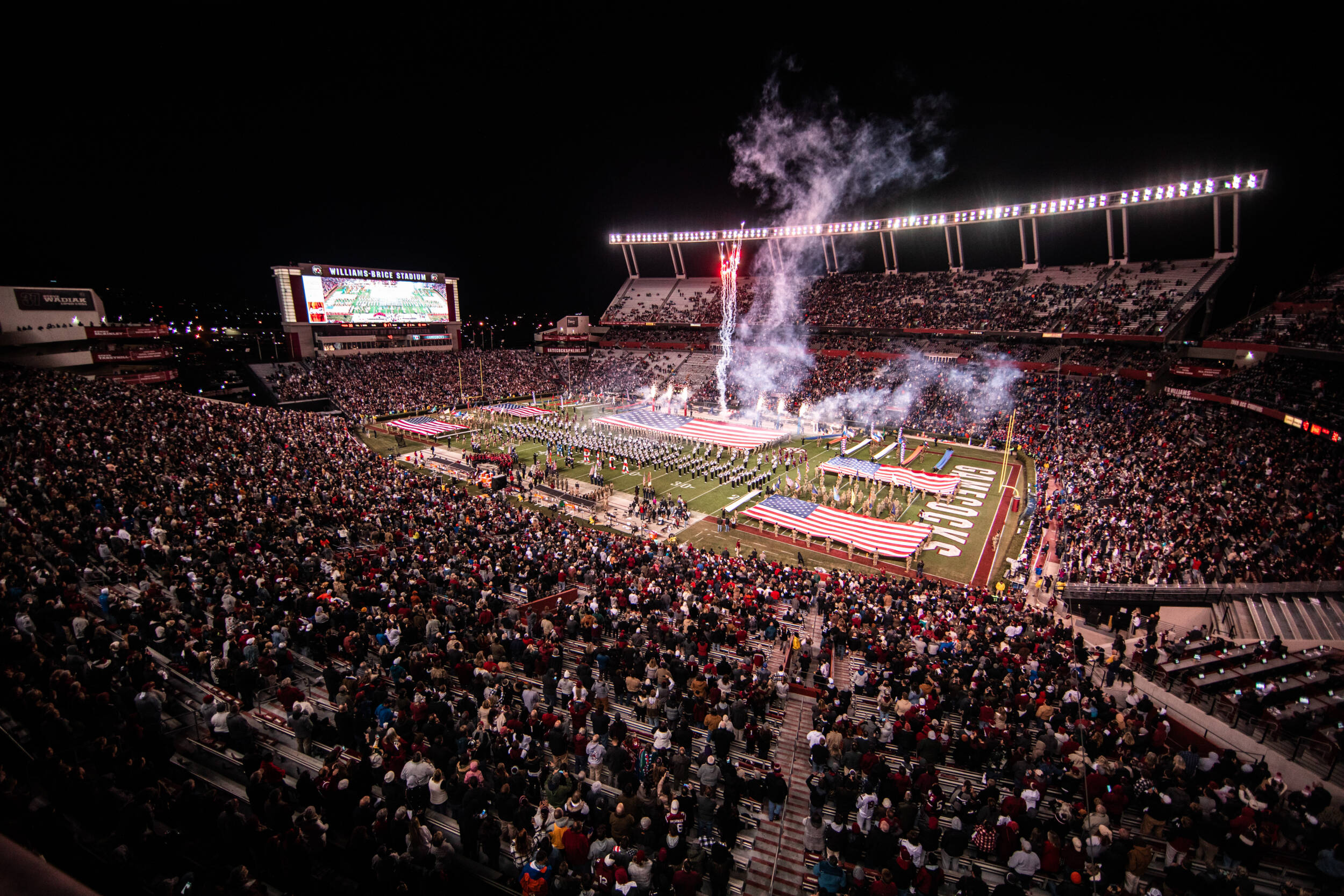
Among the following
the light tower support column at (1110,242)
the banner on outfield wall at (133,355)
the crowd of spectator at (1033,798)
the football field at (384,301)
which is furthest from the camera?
the football field at (384,301)

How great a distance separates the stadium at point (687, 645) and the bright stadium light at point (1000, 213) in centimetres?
99

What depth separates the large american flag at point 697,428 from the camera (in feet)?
132

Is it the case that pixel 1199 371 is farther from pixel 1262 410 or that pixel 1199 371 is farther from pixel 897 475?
pixel 897 475

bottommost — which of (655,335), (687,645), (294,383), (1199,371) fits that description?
(687,645)

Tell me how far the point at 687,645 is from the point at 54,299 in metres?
53.4

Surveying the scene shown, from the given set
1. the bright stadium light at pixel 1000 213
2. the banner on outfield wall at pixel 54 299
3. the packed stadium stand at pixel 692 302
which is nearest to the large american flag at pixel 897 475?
the bright stadium light at pixel 1000 213

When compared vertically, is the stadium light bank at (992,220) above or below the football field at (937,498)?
above

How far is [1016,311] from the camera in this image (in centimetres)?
Answer: 5350

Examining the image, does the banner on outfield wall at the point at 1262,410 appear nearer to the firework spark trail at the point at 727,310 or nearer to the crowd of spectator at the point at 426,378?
the firework spark trail at the point at 727,310

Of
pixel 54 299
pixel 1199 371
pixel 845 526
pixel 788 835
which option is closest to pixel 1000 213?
pixel 1199 371

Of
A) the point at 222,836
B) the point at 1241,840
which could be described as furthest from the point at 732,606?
the point at 222,836

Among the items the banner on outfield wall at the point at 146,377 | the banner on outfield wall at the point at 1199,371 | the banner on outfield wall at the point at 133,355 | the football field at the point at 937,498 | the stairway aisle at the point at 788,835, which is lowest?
the football field at the point at 937,498

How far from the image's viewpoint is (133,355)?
45844mm

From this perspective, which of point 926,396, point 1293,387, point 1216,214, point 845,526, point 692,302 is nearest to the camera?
point 845,526
